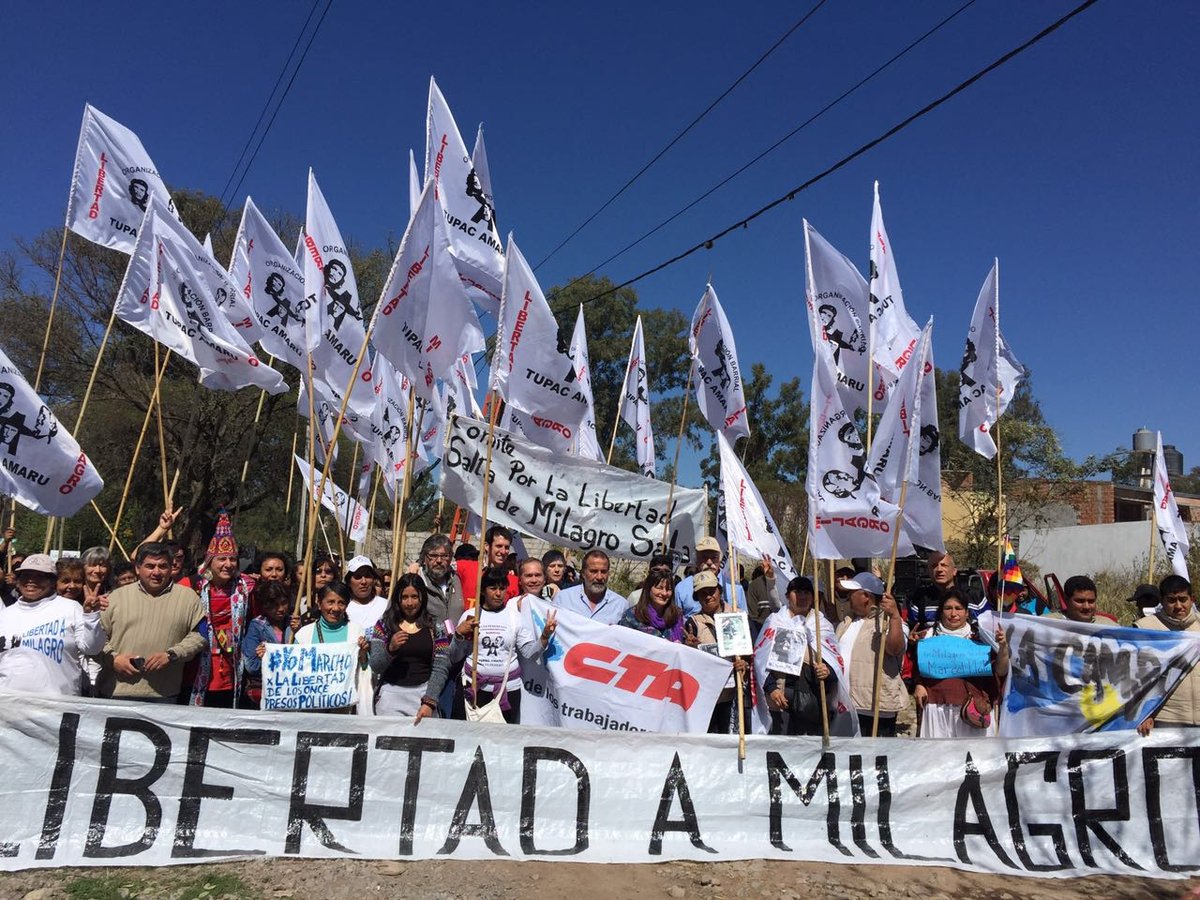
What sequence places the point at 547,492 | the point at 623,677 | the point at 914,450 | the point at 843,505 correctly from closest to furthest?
the point at 623,677 < the point at 843,505 < the point at 914,450 < the point at 547,492

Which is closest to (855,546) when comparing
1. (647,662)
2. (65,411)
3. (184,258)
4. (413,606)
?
(647,662)

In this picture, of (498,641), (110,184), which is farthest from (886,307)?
(110,184)

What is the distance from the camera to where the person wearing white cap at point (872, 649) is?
5.97 metres

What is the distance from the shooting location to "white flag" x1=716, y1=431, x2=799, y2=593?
6.23 m

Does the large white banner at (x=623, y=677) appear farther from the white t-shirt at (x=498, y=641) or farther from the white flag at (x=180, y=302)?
the white flag at (x=180, y=302)

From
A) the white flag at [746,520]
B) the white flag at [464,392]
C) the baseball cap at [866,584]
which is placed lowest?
the baseball cap at [866,584]

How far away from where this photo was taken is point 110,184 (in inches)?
351

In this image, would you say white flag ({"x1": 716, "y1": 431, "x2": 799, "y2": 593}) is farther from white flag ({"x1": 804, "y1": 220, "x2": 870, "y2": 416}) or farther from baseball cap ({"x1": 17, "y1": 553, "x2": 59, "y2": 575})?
baseball cap ({"x1": 17, "y1": 553, "x2": 59, "y2": 575})

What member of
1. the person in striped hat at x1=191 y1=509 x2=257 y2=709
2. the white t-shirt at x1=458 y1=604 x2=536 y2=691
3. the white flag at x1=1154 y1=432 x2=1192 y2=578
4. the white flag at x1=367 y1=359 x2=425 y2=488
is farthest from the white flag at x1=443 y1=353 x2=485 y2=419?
the white flag at x1=1154 y1=432 x2=1192 y2=578

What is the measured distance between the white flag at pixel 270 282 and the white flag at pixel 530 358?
3948 millimetres

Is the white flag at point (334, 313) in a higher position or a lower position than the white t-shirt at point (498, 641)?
higher

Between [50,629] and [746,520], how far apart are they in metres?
4.34

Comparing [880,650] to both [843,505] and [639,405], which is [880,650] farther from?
[639,405]

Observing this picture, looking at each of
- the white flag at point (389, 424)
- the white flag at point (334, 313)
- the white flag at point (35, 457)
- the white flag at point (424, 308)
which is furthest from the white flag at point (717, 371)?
the white flag at point (35, 457)
